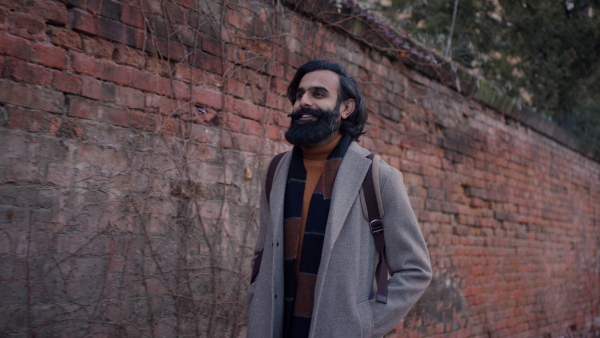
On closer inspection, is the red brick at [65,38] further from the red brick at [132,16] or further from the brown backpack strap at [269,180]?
the brown backpack strap at [269,180]

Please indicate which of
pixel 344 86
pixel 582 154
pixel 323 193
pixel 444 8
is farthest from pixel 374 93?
pixel 444 8

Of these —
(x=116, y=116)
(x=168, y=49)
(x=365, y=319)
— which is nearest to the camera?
(x=365, y=319)

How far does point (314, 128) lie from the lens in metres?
2.40

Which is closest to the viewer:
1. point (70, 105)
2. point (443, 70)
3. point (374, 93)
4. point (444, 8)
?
point (70, 105)

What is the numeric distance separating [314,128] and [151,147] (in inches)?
44.0

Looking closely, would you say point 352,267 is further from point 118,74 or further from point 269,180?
point 118,74

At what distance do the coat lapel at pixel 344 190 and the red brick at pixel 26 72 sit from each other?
4.90 ft

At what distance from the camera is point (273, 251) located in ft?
7.46

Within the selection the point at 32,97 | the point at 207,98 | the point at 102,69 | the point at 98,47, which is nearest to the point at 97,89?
the point at 102,69

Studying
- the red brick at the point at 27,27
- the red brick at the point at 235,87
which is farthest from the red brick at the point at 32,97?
the red brick at the point at 235,87

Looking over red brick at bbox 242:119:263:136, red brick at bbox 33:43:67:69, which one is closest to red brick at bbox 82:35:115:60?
red brick at bbox 33:43:67:69

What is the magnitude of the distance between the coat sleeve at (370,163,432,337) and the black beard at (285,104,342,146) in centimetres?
34

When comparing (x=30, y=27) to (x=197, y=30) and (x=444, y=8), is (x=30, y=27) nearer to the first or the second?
(x=197, y=30)

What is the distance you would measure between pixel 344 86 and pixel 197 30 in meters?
1.26
